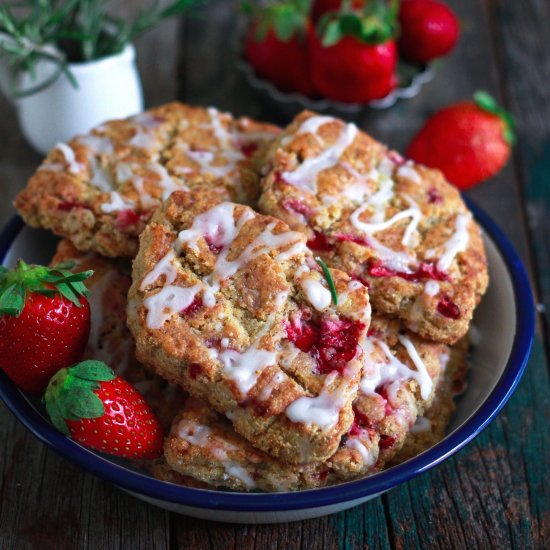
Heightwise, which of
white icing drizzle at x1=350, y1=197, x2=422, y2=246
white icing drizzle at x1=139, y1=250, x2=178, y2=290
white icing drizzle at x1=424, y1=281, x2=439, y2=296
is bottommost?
white icing drizzle at x1=424, y1=281, x2=439, y2=296

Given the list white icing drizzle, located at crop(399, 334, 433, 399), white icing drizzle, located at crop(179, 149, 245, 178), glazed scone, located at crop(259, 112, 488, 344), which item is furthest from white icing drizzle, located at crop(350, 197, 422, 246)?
white icing drizzle, located at crop(179, 149, 245, 178)

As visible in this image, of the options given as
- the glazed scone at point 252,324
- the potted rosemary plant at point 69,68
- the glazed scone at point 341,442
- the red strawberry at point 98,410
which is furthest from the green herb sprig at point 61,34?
the glazed scone at point 341,442

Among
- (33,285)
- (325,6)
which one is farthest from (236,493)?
(325,6)

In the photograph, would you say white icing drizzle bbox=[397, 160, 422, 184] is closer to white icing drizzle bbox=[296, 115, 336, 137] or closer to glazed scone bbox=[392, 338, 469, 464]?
white icing drizzle bbox=[296, 115, 336, 137]

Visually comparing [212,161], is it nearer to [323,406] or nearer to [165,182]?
[165,182]

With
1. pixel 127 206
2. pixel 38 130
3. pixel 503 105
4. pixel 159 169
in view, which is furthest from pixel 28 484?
pixel 503 105
